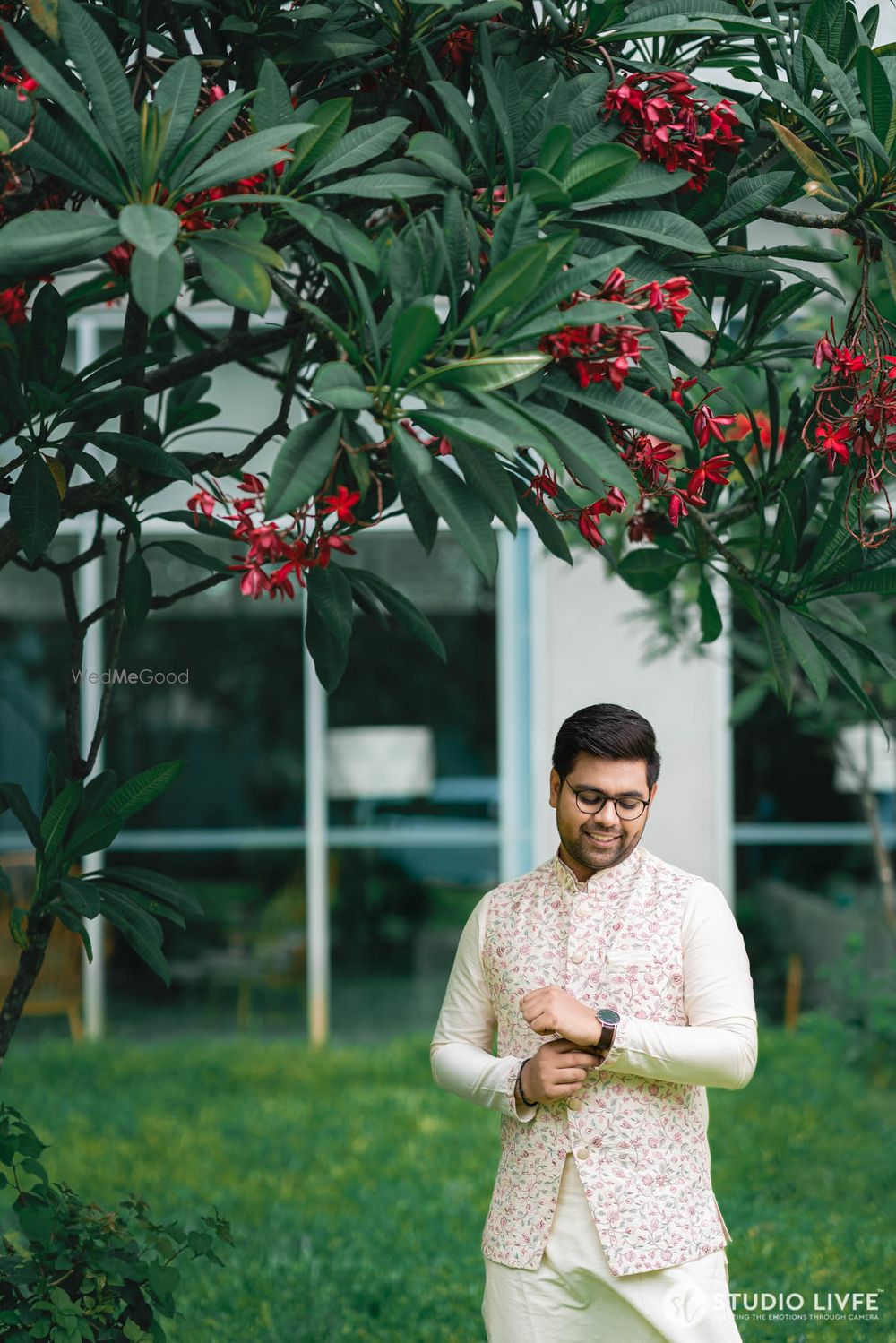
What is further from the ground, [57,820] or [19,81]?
[19,81]

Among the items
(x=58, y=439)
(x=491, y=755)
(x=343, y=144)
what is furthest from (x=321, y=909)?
(x=343, y=144)

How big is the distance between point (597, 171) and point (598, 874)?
0.99 meters

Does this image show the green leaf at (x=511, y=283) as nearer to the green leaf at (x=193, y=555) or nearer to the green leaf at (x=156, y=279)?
the green leaf at (x=156, y=279)

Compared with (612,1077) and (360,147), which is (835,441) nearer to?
(360,147)

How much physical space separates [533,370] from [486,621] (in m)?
6.04

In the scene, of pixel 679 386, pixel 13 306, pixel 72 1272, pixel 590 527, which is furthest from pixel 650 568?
pixel 72 1272

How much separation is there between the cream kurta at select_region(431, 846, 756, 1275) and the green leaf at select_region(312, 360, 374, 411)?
37.0 inches

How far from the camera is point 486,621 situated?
7.45 m

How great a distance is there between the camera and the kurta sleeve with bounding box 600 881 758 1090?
189 cm

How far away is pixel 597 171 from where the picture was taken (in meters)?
1.58

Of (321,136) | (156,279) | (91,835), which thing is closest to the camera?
(156,279)

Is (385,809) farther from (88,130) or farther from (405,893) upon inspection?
(88,130)

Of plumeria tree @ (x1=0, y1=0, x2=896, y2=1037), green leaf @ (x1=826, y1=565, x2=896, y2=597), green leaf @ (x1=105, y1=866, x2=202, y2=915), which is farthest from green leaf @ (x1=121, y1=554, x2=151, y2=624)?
green leaf @ (x1=826, y1=565, x2=896, y2=597)

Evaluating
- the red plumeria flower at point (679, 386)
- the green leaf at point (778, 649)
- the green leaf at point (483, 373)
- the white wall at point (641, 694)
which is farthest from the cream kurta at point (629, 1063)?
the white wall at point (641, 694)
